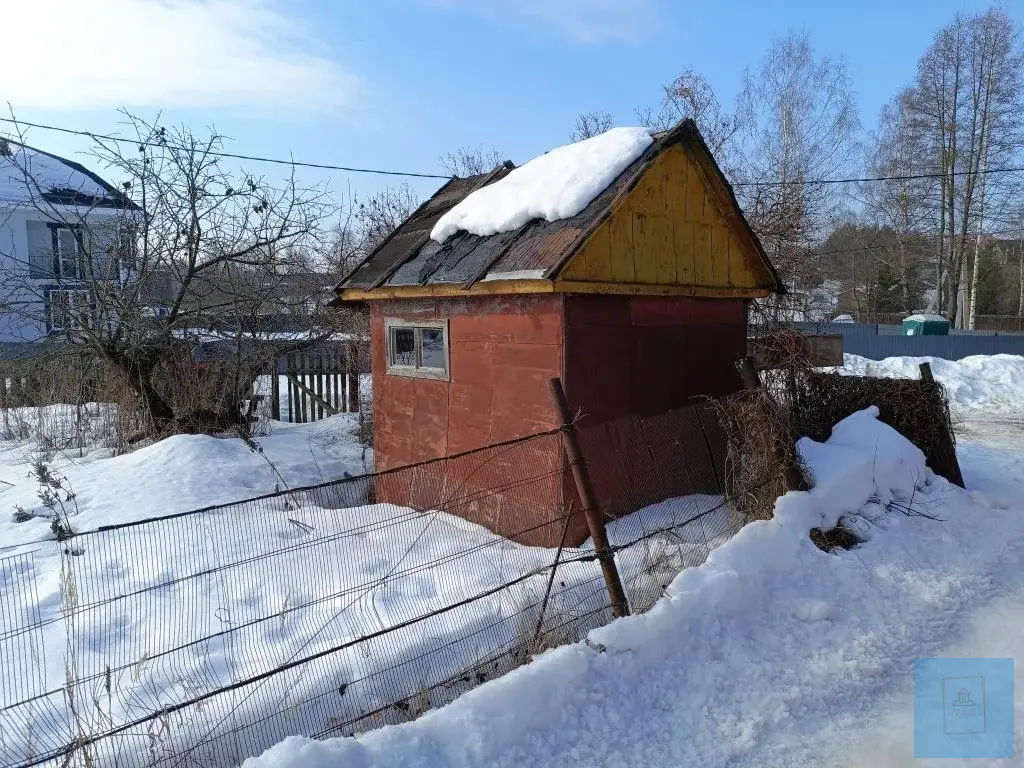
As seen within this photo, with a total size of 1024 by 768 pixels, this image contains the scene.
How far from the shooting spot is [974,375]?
1617cm

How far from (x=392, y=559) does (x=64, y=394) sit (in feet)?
30.7

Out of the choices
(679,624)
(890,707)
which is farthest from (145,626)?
(890,707)

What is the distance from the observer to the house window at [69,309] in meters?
9.45

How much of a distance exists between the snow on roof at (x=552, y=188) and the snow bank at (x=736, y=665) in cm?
311

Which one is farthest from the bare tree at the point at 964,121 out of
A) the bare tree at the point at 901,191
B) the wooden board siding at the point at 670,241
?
the wooden board siding at the point at 670,241

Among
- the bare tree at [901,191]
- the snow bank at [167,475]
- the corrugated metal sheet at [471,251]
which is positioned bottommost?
the snow bank at [167,475]

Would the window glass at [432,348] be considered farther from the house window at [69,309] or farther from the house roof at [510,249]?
the house window at [69,309]

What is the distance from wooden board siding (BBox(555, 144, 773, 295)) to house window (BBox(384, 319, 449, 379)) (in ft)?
6.04

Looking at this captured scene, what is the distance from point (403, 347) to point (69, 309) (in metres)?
5.92

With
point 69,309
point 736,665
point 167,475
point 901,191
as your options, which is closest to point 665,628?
point 736,665

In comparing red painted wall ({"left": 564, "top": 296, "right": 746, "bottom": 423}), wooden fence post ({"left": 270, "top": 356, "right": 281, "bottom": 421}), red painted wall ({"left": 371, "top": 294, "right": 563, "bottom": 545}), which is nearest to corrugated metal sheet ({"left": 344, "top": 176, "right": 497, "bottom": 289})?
red painted wall ({"left": 371, "top": 294, "right": 563, "bottom": 545})

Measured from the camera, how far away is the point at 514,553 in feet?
16.2

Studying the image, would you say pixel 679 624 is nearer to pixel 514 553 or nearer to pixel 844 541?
pixel 514 553

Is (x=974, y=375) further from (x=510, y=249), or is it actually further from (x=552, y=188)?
(x=510, y=249)
